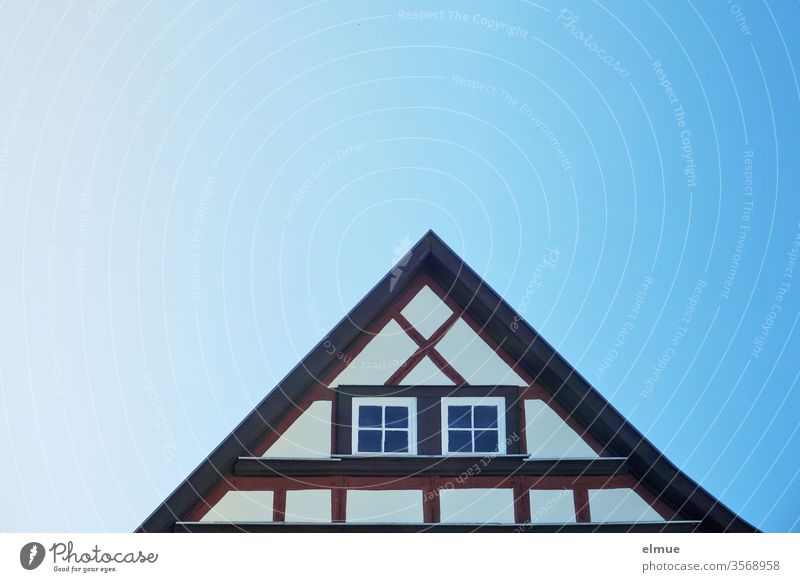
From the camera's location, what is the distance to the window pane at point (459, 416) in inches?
136

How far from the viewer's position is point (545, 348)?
11.4ft

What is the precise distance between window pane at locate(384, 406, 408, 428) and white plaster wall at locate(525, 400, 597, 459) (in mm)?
434

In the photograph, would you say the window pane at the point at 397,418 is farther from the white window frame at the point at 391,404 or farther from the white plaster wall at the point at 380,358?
the white plaster wall at the point at 380,358

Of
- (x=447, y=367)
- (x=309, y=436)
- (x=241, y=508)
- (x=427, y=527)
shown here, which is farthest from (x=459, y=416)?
(x=241, y=508)

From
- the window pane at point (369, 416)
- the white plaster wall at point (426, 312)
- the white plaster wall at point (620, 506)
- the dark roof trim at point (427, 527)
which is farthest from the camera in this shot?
the white plaster wall at point (426, 312)

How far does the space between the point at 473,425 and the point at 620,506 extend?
577 mm

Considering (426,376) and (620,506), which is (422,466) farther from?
(620,506)

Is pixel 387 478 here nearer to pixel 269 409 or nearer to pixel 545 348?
pixel 269 409

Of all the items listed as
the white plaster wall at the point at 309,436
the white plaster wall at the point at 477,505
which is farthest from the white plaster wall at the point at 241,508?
the white plaster wall at the point at 477,505

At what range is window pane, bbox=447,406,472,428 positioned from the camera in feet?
11.3

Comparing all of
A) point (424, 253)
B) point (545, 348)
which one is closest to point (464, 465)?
point (545, 348)

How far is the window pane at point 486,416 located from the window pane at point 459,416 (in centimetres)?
3
